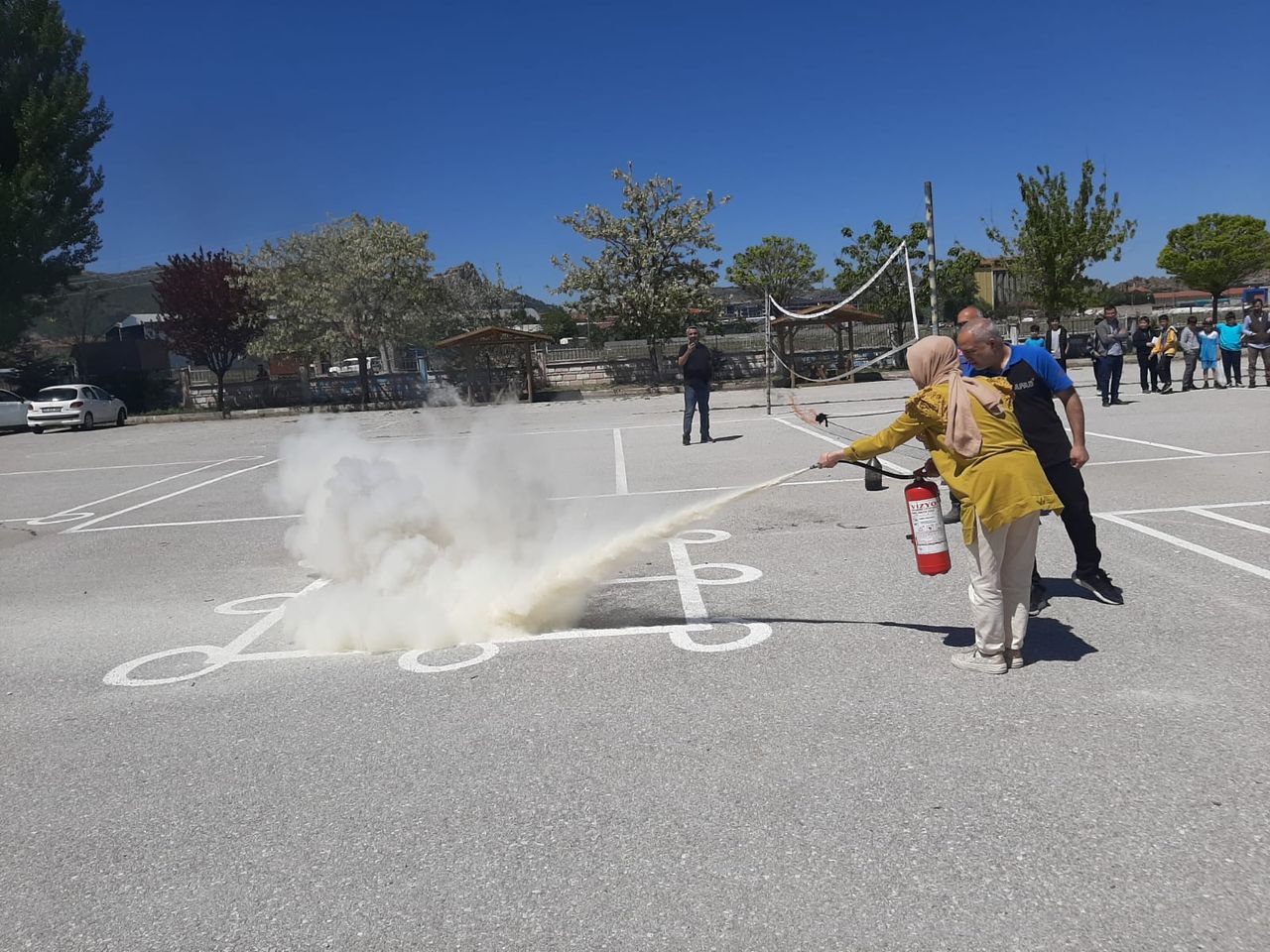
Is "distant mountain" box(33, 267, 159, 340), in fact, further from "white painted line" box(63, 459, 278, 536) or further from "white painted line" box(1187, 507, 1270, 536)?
"white painted line" box(1187, 507, 1270, 536)

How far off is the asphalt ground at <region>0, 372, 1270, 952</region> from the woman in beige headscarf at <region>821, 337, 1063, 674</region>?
0.26 meters

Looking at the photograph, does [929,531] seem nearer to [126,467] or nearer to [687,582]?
[687,582]

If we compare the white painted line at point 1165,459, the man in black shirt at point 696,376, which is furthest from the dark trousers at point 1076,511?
the man in black shirt at point 696,376

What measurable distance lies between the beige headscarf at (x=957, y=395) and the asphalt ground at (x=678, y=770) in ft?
3.78

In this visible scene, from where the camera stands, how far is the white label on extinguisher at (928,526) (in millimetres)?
4488

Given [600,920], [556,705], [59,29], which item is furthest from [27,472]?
[59,29]

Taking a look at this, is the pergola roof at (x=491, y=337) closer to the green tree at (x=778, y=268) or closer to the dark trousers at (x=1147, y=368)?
the dark trousers at (x=1147, y=368)

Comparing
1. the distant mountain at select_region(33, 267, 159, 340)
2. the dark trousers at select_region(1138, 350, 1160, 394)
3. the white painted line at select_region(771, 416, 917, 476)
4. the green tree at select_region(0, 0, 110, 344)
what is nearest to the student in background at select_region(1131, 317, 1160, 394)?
the dark trousers at select_region(1138, 350, 1160, 394)

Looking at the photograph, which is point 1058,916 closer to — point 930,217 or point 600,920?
point 600,920

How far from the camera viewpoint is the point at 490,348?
3575 centimetres

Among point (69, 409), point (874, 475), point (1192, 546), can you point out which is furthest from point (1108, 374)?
point (69, 409)

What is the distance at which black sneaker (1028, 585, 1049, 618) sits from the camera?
5.35m

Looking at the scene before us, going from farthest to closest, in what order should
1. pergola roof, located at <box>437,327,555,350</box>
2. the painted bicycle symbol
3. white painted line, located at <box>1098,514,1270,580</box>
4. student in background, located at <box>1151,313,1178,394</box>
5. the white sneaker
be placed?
pergola roof, located at <box>437,327,555,350</box> → student in background, located at <box>1151,313,1178,394</box> → white painted line, located at <box>1098,514,1270,580</box> → the painted bicycle symbol → the white sneaker

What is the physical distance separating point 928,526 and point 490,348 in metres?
32.5
